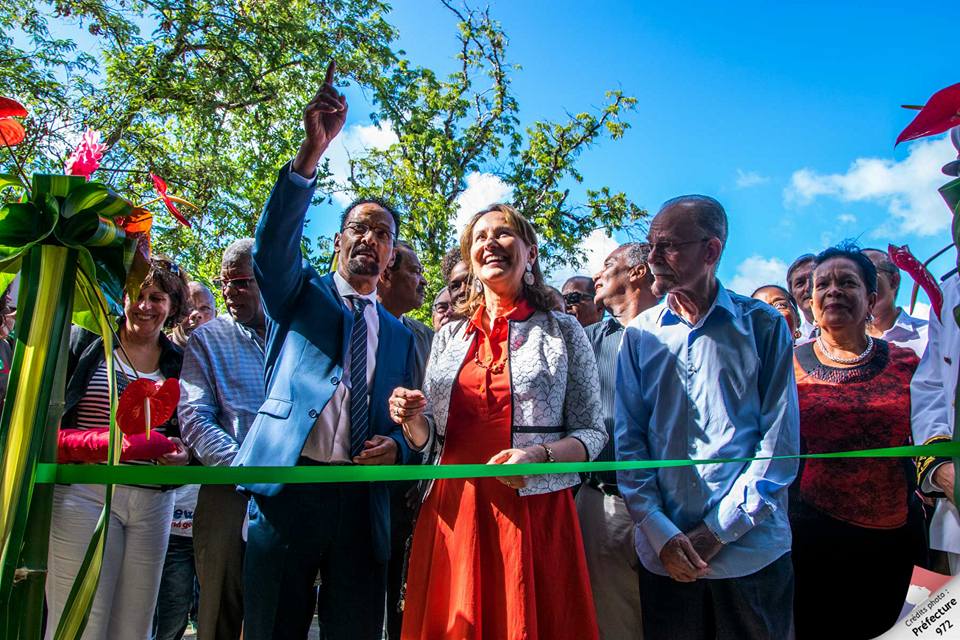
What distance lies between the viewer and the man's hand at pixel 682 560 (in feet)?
7.19

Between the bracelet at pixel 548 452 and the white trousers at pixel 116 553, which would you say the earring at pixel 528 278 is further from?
the white trousers at pixel 116 553

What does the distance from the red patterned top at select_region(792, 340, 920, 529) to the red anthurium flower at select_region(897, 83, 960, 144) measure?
149 centimetres

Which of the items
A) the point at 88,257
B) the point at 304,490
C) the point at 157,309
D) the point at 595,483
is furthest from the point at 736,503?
the point at 157,309

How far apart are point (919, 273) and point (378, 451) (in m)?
1.69

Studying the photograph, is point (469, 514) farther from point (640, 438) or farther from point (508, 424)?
point (640, 438)

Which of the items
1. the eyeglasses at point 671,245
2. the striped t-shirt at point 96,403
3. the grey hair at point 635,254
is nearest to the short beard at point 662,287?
the eyeglasses at point 671,245

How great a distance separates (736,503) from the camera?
7.30 feet

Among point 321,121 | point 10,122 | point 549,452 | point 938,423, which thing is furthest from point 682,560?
point 10,122

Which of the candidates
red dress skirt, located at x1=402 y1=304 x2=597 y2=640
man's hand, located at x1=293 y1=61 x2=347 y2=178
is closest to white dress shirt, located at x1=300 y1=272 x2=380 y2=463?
red dress skirt, located at x1=402 y1=304 x2=597 y2=640

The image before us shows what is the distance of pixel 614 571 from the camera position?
298 centimetres

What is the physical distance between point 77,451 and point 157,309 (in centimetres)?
106

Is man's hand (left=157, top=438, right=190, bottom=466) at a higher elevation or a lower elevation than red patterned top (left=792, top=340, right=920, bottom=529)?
lower

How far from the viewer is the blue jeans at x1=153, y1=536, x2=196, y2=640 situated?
3578 millimetres

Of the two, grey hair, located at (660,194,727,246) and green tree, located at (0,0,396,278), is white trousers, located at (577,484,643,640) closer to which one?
grey hair, located at (660,194,727,246)
